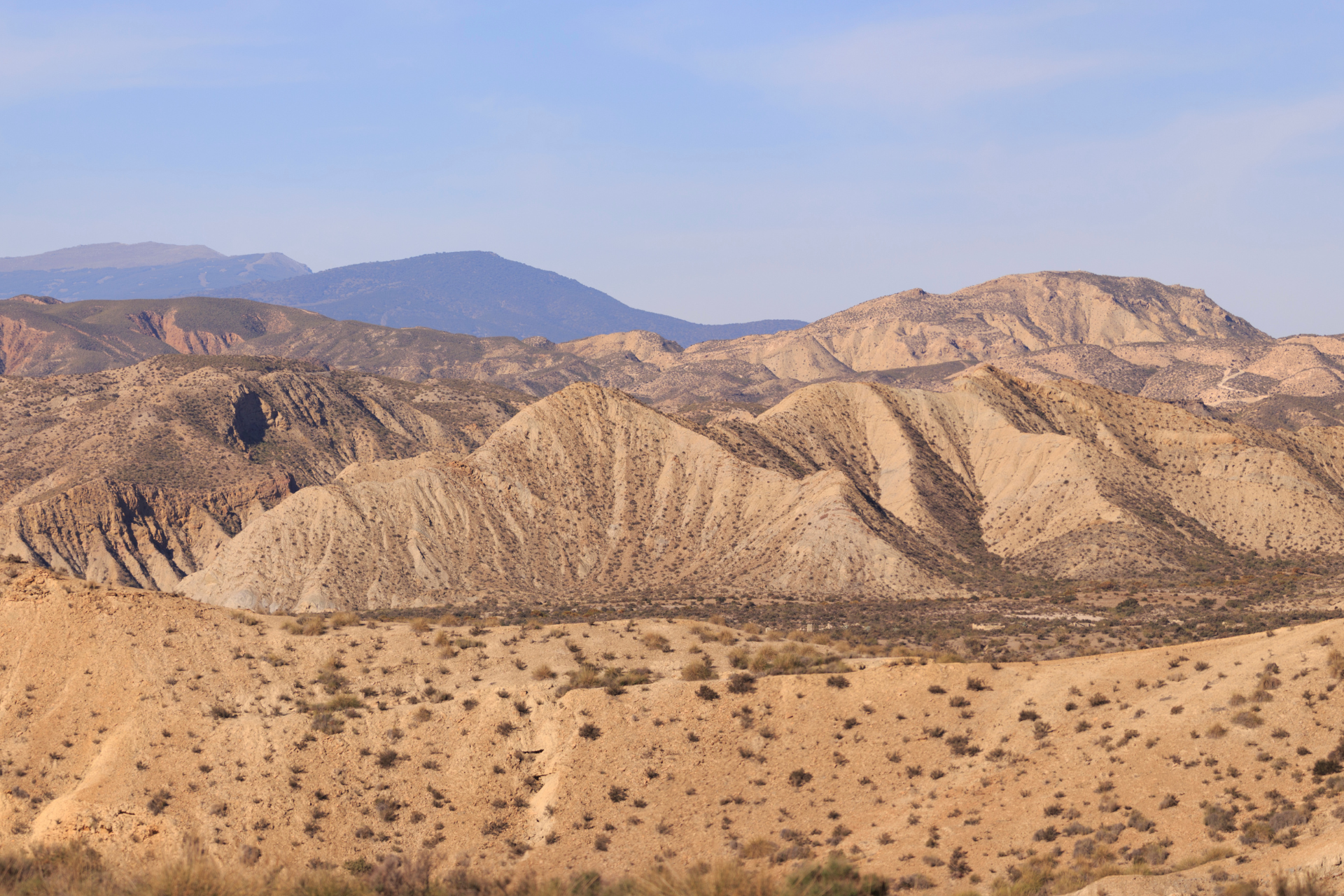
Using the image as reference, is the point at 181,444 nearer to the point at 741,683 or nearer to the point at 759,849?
the point at 741,683

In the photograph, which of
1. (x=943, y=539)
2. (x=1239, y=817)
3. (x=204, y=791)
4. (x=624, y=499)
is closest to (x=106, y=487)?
(x=624, y=499)

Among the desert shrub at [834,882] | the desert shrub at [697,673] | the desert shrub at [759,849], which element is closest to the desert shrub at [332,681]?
the desert shrub at [697,673]

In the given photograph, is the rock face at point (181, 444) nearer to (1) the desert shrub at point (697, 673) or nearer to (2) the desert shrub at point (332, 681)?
(2) the desert shrub at point (332, 681)

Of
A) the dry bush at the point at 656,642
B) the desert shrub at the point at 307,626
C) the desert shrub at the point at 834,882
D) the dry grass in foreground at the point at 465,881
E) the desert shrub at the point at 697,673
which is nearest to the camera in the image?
the desert shrub at the point at 834,882

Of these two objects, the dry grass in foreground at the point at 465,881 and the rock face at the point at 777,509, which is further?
the rock face at the point at 777,509

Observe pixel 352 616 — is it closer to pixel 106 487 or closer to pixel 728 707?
pixel 728 707

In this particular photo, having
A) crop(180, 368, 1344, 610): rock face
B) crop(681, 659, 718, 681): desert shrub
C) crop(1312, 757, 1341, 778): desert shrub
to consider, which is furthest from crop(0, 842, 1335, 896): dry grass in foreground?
crop(180, 368, 1344, 610): rock face

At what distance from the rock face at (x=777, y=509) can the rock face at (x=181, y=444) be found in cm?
2313

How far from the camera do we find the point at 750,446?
9362cm

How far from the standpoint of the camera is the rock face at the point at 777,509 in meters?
77.8

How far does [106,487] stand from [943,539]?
77.3 m

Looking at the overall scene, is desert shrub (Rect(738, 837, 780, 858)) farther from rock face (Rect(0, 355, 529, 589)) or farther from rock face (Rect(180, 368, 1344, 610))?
rock face (Rect(0, 355, 529, 589))

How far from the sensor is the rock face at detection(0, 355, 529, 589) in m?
103

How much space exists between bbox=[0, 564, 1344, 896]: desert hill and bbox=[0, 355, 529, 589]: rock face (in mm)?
74348
